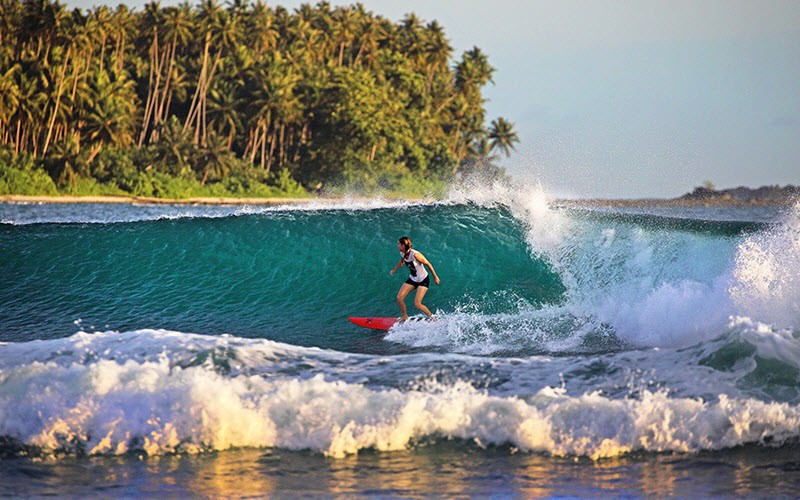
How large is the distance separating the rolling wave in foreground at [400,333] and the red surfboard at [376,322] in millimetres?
280

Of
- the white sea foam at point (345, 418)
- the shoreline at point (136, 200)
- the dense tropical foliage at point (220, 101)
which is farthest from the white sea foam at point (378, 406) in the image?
the dense tropical foliage at point (220, 101)

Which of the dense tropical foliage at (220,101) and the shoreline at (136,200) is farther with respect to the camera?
the dense tropical foliage at (220,101)

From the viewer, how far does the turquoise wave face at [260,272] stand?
15.0 metres

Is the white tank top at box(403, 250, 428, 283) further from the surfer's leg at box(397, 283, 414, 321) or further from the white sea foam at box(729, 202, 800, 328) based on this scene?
the white sea foam at box(729, 202, 800, 328)

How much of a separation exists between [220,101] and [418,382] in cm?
7024

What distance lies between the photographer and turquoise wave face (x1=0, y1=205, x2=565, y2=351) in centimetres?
1497

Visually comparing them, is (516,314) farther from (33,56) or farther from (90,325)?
(33,56)

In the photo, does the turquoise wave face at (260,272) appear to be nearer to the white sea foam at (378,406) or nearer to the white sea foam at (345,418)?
the white sea foam at (378,406)

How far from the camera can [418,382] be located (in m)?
8.69

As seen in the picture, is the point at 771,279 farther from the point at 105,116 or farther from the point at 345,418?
the point at 105,116

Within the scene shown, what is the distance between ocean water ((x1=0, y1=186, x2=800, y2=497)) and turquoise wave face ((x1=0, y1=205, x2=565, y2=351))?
0.24ft

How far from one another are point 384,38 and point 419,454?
8987cm

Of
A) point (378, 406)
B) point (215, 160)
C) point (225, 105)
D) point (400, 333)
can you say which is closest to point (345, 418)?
point (378, 406)

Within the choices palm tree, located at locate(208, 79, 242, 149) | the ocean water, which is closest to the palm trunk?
palm tree, located at locate(208, 79, 242, 149)
